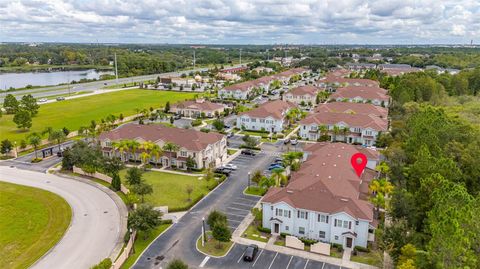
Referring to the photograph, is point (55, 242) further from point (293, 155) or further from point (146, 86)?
point (146, 86)

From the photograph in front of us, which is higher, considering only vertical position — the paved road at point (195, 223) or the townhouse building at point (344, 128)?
the townhouse building at point (344, 128)

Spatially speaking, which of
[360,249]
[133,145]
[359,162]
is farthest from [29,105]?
[360,249]

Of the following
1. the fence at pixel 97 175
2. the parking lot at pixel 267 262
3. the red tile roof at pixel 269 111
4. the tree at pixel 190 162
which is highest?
the red tile roof at pixel 269 111

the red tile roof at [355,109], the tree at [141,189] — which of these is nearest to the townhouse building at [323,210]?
the tree at [141,189]

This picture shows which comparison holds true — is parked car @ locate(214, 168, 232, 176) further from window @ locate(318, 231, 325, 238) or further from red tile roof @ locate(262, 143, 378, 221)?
window @ locate(318, 231, 325, 238)

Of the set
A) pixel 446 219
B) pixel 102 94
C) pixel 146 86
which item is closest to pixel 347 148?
pixel 446 219

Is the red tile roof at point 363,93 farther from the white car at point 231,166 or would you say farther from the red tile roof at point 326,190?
the white car at point 231,166
